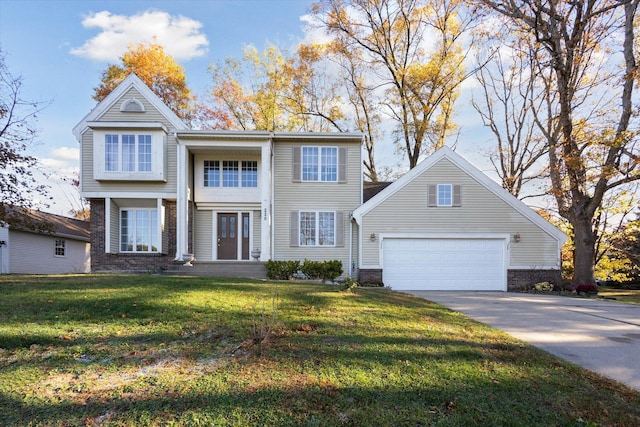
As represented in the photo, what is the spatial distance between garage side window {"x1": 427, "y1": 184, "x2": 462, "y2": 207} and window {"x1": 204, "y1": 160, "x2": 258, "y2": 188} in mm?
7243

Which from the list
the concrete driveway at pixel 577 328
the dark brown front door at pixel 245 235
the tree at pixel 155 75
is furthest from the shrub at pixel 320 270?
the tree at pixel 155 75

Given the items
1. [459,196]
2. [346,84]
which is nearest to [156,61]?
[346,84]

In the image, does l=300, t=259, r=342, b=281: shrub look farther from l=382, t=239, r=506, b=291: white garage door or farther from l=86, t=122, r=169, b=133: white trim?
l=86, t=122, r=169, b=133: white trim

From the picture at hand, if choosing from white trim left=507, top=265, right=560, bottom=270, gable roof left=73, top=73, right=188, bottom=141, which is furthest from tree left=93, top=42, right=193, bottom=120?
white trim left=507, top=265, right=560, bottom=270

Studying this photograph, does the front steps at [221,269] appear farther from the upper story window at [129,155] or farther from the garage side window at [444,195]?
the garage side window at [444,195]

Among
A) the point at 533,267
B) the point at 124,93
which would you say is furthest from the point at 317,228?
the point at 124,93

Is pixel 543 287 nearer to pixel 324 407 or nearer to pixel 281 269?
pixel 281 269

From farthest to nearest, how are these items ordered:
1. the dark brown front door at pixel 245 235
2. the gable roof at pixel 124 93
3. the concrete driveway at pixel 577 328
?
the dark brown front door at pixel 245 235 → the gable roof at pixel 124 93 → the concrete driveway at pixel 577 328

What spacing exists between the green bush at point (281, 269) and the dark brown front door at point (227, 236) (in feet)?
8.36

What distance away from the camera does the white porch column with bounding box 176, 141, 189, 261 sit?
500 inches

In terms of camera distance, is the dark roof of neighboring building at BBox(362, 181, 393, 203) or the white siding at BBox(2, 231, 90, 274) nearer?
the dark roof of neighboring building at BBox(362, 181, 393, 203)

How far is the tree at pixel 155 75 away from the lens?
2070 centimetres

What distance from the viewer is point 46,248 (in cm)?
→ 1817

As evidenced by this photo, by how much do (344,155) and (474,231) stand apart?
6003 mm
